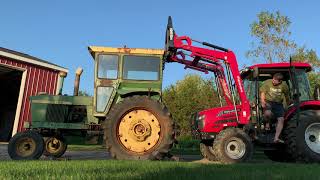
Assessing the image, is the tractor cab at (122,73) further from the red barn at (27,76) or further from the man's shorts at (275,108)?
the red barn at (27,76)

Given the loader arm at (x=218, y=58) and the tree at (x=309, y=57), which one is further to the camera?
the tree at (x=309, y=57)

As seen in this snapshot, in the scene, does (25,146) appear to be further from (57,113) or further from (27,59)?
(27,59)

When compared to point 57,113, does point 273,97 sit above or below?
above

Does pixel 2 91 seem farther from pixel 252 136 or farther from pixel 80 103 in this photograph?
pixel 252 136

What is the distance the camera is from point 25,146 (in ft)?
27.5

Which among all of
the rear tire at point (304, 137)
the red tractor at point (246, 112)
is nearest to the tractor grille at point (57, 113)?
the red tractor at point (246, 112)

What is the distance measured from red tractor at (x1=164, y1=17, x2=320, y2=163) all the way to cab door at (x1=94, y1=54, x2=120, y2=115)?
5.16 feet

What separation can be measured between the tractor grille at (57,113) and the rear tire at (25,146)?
3.04ft

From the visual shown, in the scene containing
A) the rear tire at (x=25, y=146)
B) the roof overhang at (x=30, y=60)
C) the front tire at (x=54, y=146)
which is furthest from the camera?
the roof overhang at (x=30, y=60)

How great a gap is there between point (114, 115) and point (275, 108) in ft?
12.8

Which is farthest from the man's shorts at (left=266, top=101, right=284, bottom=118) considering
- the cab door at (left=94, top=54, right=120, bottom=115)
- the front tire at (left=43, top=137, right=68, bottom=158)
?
the front tire at (left=43, top=137, right=68, bottom=158)

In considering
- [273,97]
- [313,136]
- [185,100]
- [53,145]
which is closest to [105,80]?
[53,145]

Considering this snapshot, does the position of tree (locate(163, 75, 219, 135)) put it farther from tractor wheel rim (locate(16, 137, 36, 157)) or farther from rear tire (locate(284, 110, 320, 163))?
tractor wheel rim (locate(16, 137, 36, 157))

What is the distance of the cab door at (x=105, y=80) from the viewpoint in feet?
27.6
